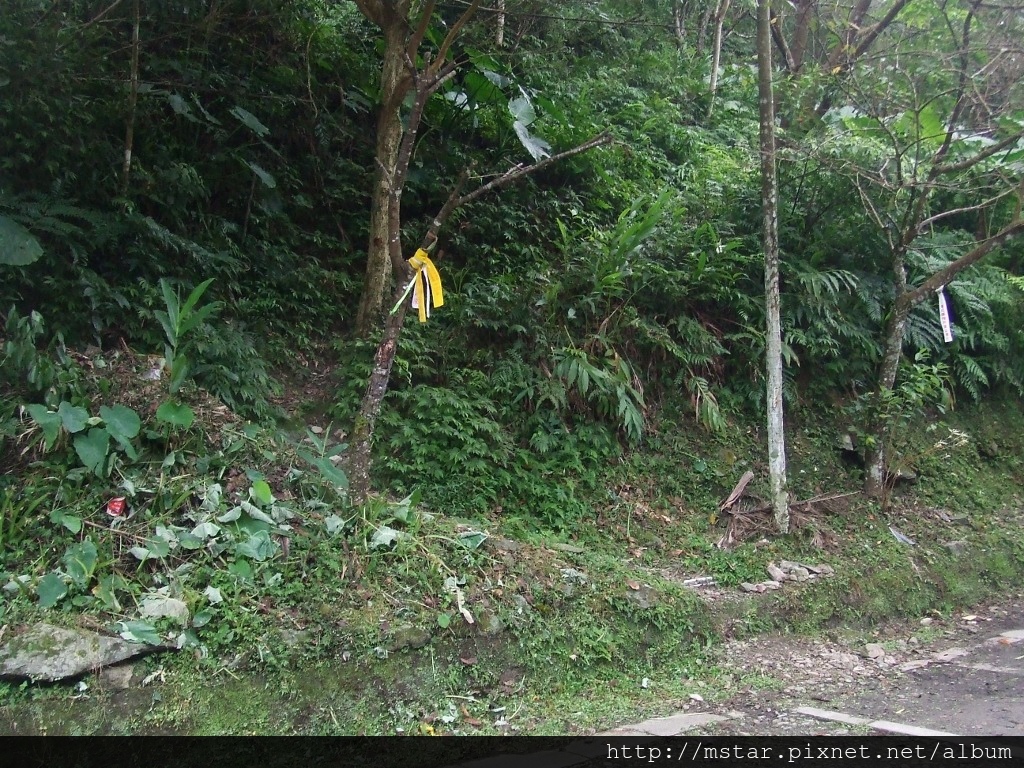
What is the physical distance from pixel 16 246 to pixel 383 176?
268cm

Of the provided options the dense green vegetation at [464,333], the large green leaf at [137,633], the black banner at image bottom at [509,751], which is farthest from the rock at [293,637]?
the large green leaf at [137,633]

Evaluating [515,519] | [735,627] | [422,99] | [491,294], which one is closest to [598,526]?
[515,519]

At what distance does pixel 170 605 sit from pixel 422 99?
3375mm

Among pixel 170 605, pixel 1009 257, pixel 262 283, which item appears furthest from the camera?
pixel 1009 257

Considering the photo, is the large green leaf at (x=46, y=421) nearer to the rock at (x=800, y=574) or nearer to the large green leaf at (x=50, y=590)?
the large green leaf at (x=50, y=590)

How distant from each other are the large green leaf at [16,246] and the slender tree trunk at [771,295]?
5703mm

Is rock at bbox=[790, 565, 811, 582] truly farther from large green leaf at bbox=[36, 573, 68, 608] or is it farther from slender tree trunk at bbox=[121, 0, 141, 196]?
slender tree trunk at bbox=[121, 0, 141, 196]

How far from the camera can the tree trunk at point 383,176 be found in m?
5.91

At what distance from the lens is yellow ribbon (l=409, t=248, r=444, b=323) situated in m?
4.57

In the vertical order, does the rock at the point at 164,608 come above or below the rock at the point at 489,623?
above

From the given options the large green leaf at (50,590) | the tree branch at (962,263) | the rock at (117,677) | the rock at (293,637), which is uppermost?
the tree branch at (962,263)

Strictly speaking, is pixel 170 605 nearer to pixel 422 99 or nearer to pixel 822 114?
pixel 422 99

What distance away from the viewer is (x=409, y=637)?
3.98 m

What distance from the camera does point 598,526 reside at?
19.5 feet
